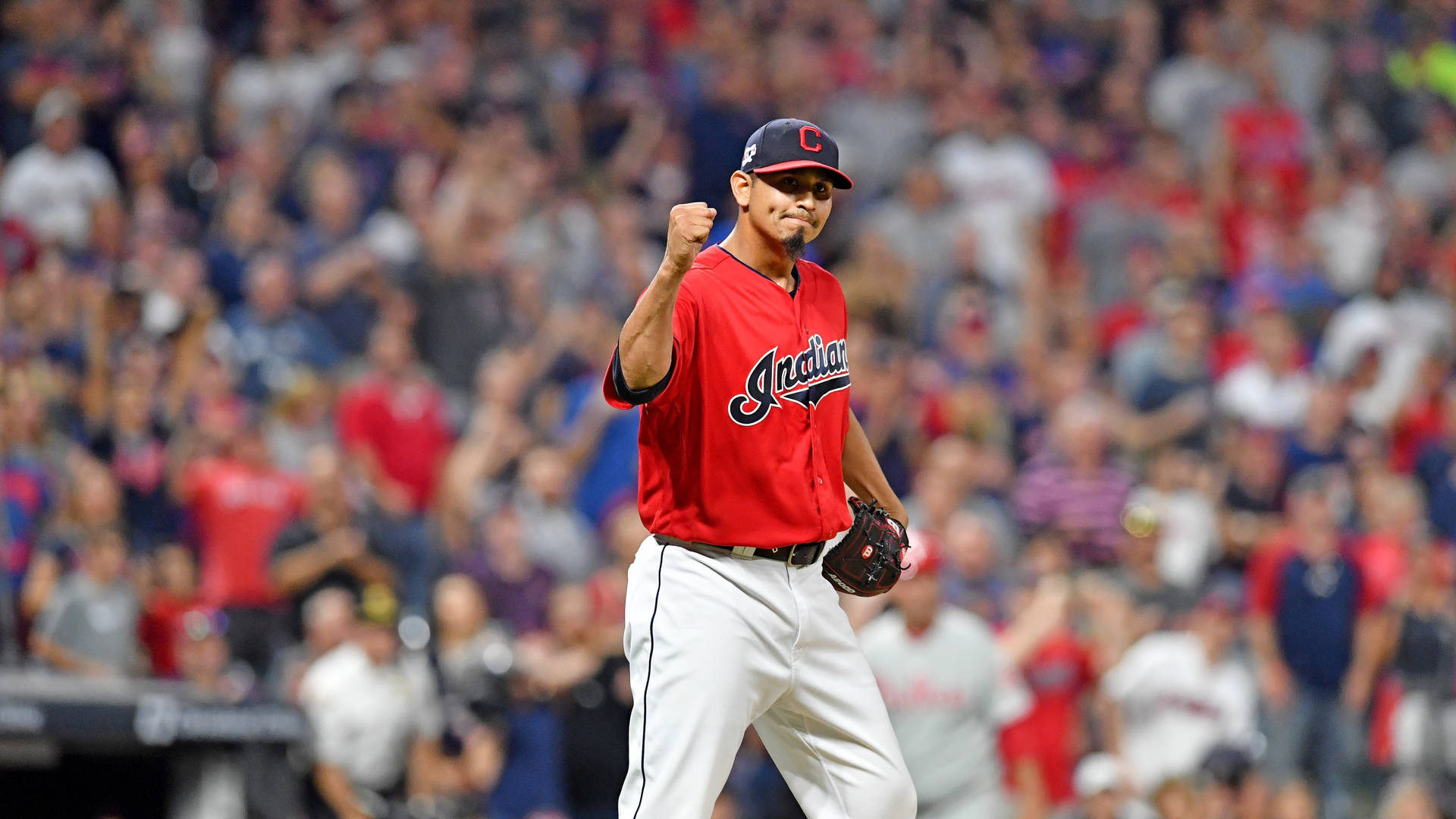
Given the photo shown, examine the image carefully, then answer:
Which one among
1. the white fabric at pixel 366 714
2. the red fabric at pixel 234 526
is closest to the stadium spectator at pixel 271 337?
the red fabric at pixel 234 526

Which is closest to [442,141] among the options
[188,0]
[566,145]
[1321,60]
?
[566,145]

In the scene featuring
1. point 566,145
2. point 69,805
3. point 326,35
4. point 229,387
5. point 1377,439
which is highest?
point 326,35

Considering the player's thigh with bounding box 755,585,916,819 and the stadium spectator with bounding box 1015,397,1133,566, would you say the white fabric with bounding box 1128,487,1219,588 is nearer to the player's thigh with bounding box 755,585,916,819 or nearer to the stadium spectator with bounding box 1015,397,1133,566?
the stadium spectator with bounding box 1015,397,1133,566

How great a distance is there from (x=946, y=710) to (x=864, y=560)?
3133 mm

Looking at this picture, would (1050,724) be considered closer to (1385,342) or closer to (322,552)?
(322,552)

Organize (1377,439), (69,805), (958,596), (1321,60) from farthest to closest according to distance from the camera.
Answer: (1321,60), (1377,439), (958,596), (69,805)

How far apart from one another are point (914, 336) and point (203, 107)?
474 centimetres

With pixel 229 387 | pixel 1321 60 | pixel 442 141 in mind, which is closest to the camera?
pixel 229 387

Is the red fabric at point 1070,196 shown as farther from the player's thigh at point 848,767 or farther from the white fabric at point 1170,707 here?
the player's thigh at point 848,767

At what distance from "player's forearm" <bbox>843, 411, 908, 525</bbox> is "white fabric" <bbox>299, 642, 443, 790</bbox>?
449cm

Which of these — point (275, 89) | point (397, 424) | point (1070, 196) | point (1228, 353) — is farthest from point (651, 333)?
point (1070, 196)

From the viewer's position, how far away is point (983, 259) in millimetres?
12797

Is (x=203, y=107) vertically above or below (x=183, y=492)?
above

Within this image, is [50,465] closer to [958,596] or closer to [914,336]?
[958,596]
